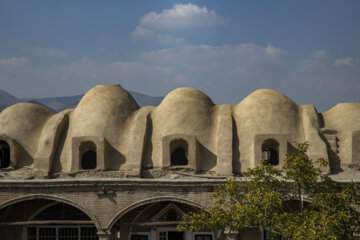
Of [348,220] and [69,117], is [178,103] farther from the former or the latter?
[348,220]

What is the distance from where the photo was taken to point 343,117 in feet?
97.2

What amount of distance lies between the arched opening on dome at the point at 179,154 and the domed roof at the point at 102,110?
387 centimetres

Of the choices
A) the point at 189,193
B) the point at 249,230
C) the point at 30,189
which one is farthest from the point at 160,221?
the point at 30,189

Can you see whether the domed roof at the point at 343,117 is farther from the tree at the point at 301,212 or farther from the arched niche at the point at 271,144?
the tree at the point at 301,212

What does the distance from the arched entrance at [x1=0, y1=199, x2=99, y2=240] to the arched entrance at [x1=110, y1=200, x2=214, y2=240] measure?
1.64 m

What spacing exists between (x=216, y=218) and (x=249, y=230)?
7071 millimetres

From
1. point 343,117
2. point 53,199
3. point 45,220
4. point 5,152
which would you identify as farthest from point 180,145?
point 5,152

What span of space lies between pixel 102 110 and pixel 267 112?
9.79m

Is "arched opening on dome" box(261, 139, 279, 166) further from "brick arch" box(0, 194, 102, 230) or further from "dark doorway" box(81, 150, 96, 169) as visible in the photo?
"dark doorway" box(81, 150, 96, 169)

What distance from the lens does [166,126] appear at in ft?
96.7

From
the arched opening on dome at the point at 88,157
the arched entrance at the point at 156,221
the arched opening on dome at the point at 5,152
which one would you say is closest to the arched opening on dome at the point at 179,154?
the arched entrance at the point at 156,221

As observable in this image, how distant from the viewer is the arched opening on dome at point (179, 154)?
28.9 metres

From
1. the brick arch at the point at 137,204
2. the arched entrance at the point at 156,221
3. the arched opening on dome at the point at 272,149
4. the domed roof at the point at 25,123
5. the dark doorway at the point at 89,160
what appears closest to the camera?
the brick arch at the point at 137,204

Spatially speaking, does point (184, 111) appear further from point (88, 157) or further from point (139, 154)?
point (88, 157)
